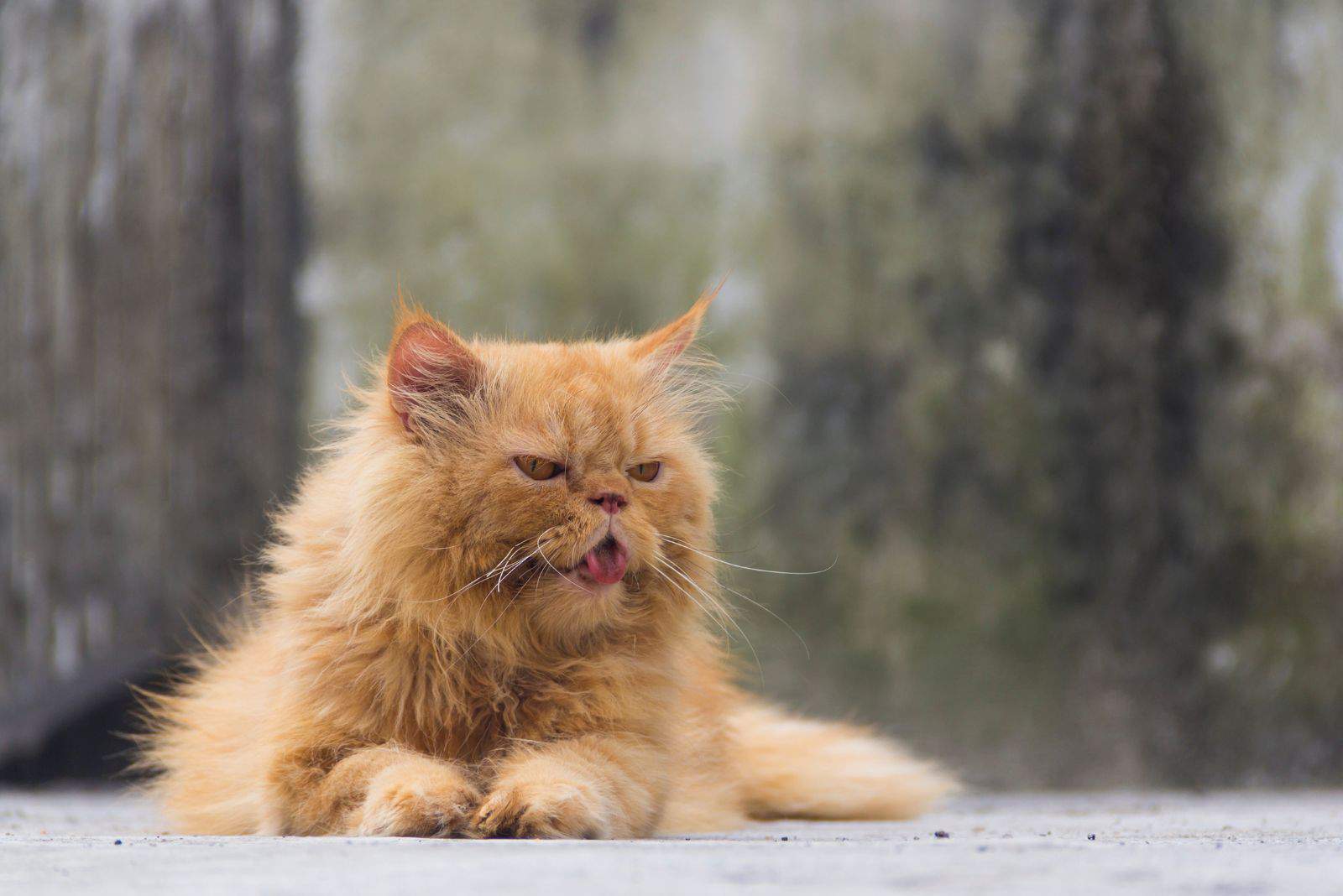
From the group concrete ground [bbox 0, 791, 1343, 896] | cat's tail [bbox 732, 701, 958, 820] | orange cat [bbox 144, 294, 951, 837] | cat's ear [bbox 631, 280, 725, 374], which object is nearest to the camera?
concrete ground [bbox 0, 791, 1343, 896]

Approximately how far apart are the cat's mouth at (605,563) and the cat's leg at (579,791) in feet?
0.87

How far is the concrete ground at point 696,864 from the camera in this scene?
1.38 metres

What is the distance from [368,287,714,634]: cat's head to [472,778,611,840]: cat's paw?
0.34 meters

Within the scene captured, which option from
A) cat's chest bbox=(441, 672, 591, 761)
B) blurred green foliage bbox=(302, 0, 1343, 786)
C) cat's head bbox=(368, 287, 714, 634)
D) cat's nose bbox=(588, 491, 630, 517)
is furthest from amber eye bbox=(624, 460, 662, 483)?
blurred green foliage bbox=(302, 0, 1343, 786)

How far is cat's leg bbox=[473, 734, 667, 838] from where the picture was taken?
1.85 meters

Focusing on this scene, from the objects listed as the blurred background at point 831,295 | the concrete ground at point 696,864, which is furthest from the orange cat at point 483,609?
the blurred background at point 831,295

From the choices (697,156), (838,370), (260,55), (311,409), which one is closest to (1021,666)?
(838,370)

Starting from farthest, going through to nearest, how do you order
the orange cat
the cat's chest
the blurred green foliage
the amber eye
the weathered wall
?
the blurred green foliage < the weathered wall < the amber eye < the cat's chest < the orange cat

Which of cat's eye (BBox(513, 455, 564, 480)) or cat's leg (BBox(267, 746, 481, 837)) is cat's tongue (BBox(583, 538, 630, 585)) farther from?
cat's leg (BBox(267, 746, 481, 837))

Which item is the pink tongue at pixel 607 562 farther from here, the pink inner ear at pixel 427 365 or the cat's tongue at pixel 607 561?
the pink inner ear at pixel 427 365

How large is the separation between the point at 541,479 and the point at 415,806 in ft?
1.87

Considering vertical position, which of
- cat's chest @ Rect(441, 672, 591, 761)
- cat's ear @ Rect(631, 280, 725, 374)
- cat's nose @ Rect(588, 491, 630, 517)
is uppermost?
cat's ear @ Rect(631, 280, 725, 374)

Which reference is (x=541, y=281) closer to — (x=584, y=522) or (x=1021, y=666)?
(x=1021, y=666)

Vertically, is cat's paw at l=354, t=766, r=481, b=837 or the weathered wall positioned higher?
the weathered wall
